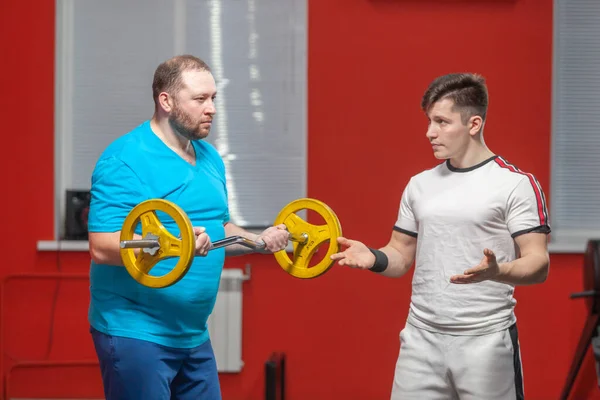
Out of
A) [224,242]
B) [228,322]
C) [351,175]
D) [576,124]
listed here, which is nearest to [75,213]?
[228,322]

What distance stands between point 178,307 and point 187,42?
6.94ft

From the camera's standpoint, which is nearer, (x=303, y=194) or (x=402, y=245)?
(x=402, y=245)

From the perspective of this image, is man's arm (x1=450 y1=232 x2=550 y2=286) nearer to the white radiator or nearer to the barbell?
the barbell

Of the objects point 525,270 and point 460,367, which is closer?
point 525,270

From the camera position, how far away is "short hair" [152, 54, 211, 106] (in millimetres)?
2252

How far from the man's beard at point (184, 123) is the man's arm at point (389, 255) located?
0.52m

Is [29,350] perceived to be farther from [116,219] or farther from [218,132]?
[116,219]

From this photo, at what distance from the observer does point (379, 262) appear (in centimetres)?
233

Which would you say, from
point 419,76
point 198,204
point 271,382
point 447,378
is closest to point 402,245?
point 447,378

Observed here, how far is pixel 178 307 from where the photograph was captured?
2176 millimetres

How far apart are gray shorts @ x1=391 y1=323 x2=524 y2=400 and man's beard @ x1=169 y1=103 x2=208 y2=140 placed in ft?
2.76

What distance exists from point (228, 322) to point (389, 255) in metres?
1.75

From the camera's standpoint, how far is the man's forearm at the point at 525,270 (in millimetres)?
2023

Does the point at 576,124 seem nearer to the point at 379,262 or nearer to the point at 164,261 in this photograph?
the point at 379,262
